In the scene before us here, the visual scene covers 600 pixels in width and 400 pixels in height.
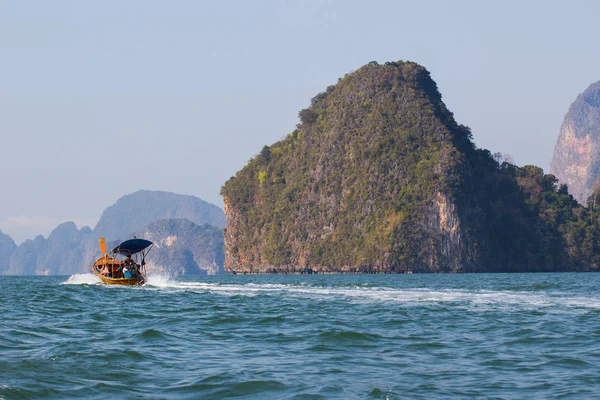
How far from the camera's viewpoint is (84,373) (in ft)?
63.9

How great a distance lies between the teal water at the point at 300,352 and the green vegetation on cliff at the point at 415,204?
431ft

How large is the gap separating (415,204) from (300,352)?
505 ft

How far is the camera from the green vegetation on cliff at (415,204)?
169 m

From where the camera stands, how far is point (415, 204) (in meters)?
175

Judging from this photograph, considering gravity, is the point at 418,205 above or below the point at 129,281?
above

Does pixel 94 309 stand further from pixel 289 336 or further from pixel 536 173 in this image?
pixel 536 173

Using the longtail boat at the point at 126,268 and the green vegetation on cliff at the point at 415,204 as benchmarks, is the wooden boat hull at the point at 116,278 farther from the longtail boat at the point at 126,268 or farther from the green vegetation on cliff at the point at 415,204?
the green vegetation on cliff at the point at 415,204

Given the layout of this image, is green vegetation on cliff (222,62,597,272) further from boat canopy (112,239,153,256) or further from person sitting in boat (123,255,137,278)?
person sitting in boat (123,255,137,278)

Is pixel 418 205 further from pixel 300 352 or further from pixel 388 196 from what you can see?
pixel 300 352

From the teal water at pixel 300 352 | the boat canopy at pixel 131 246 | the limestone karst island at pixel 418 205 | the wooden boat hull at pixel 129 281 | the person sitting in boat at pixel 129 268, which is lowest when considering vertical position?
the teal water at pixel 300 352

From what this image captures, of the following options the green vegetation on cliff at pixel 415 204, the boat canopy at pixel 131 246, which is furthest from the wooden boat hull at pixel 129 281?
the green vegetation on cliff at pixel 415 204

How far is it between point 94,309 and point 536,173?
158 metres

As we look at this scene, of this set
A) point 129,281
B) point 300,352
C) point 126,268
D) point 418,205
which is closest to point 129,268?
point 126,268

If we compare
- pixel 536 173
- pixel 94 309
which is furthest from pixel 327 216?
pixel 94 309
